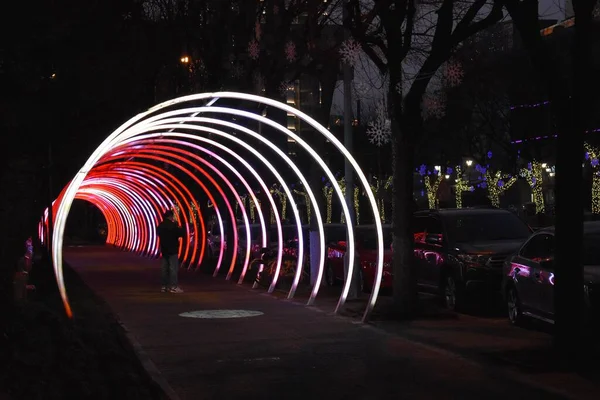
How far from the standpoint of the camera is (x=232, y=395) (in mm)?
10414

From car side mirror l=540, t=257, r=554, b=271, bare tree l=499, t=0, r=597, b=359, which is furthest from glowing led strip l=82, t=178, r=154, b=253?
bare tree l=499, t=0, r=597, b=359

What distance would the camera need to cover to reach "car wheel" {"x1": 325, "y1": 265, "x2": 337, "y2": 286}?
24.8 m

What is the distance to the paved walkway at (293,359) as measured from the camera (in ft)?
34.7

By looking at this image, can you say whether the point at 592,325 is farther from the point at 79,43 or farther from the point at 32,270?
the point at 32,270

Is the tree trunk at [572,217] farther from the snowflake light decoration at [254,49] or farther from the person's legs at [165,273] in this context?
the person's legs at [165,273]

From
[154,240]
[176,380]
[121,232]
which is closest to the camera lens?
[176,380]

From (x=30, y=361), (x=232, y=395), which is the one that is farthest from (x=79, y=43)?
(x=232, y=395)

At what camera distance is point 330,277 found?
2505cm

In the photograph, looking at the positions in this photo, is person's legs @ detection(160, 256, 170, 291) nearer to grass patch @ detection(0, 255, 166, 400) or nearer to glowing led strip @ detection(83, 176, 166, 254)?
grass patch @ detection(0, 255, 166, 400)

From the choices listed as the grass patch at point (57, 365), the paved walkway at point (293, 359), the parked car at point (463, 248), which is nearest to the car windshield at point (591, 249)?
the parked car at point (463, 248)

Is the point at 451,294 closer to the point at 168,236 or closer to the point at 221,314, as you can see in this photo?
the point at 221,314

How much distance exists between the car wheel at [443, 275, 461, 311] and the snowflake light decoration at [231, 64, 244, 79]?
Answer: 10.2 meters

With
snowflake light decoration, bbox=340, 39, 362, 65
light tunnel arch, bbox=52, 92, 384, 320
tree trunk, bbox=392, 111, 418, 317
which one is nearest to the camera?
light tunnel arch, bbox=52, 92, 384, 320

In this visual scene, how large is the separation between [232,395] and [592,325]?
17.4 feet
